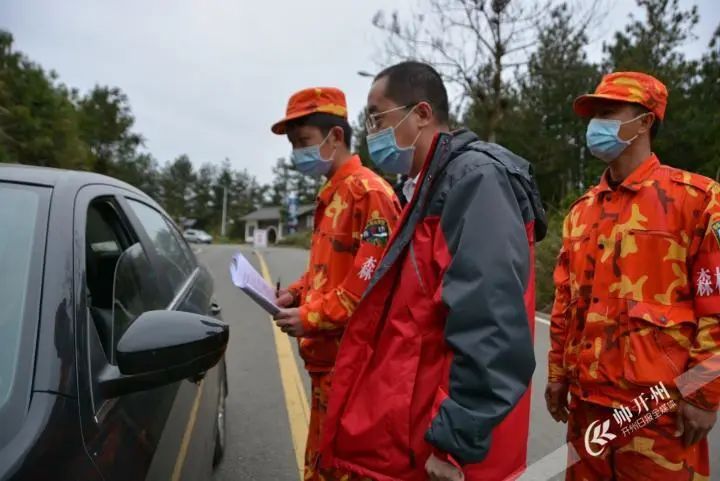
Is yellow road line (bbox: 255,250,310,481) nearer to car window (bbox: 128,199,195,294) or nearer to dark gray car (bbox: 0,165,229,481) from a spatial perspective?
car window (bbox: 128,199,195,294)

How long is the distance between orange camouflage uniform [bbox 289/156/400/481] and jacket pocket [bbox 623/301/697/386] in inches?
37.3

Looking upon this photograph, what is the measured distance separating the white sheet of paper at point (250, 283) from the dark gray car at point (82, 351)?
0.25m

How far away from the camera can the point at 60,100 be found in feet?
72.6


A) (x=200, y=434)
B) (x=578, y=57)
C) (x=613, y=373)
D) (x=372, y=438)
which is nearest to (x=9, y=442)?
(x=372, y=438)

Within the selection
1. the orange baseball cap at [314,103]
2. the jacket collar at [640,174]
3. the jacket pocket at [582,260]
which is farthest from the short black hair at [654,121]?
the orange baseball cap at [314,103]

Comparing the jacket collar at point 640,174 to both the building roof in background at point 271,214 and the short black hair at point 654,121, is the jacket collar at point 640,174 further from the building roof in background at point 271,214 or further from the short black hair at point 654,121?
the building roof in background at point 271,214

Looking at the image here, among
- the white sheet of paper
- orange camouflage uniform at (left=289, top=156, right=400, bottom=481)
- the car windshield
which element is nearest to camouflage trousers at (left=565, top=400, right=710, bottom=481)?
orange camouflage uniform at (left=289, top=156, right=400, bottom=481)

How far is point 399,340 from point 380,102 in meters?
0.78

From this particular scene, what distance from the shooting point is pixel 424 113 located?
1.75 metres

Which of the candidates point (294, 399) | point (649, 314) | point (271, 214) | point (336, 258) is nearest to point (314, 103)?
point (336, 258)

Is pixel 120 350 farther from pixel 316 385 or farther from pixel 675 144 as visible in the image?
pixel 675 144

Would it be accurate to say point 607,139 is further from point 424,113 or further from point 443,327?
point 443,327

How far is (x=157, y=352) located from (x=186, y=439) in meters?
0.65

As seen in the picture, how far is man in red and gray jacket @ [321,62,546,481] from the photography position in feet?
4.34
